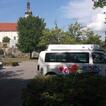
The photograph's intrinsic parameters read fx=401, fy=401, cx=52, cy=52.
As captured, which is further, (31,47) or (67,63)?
(31,47)

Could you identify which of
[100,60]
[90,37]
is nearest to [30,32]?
[90,37]

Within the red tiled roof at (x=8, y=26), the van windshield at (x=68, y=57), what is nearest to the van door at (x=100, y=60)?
the van windshield at (x=68, y=57)

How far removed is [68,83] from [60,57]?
537 inches

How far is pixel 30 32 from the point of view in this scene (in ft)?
319

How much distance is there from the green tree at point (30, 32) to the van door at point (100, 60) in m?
70.2

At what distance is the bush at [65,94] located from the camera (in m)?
9.00

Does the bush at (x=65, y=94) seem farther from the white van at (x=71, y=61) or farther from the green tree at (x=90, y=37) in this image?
the green tree at (x=90, y=37)

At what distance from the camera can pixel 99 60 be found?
74.8ft

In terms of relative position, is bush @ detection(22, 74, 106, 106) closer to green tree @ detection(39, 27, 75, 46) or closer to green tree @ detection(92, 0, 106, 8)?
green tree @ detection(92, 0, 106, 8)

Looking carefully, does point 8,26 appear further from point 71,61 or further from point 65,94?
point 65,94

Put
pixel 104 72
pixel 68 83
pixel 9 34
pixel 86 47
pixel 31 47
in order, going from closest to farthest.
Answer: pixel 68 83 < pixel 104 72 < pixel 86 47 < pixel 31 47 < pixel 9 34

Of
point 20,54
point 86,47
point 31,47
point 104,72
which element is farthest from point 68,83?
point 20,54

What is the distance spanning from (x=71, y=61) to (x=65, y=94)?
13982mm

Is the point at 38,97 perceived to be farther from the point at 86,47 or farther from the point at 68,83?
the point at 86,47
